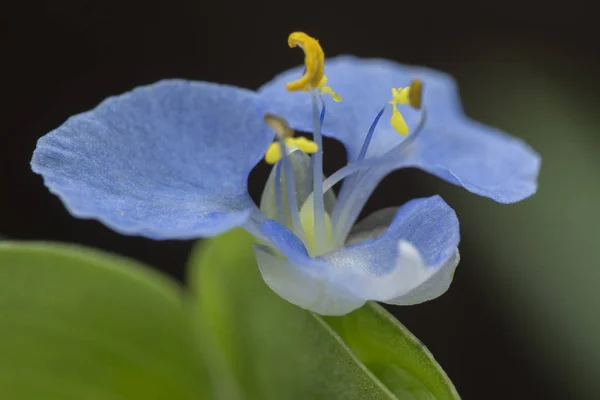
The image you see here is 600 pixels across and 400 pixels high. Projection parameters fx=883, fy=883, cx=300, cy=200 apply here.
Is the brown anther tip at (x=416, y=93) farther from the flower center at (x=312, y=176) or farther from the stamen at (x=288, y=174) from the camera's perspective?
the stamen at (x=288, y=174)

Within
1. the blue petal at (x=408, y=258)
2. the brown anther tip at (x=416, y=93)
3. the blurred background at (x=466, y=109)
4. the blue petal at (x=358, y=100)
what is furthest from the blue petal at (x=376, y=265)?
the blurred background at (x=466, y=109)

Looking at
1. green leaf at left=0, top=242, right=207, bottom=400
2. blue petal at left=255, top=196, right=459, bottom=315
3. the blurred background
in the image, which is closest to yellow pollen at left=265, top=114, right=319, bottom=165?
blue petal at left=255, top=196, right=459, bottom=315

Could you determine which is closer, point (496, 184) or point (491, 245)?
point (496, 184)

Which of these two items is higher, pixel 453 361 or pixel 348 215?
pixel 348 215

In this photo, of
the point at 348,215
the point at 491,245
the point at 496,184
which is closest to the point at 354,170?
the point at 348,215

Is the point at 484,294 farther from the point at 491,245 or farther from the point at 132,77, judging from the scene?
the point at 132,77

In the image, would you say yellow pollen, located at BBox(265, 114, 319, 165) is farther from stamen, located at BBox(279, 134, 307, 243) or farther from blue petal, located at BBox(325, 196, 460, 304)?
blue petal, located at BBox(325, 196, 460, 304)

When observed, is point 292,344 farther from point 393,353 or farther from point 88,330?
point 88,330
